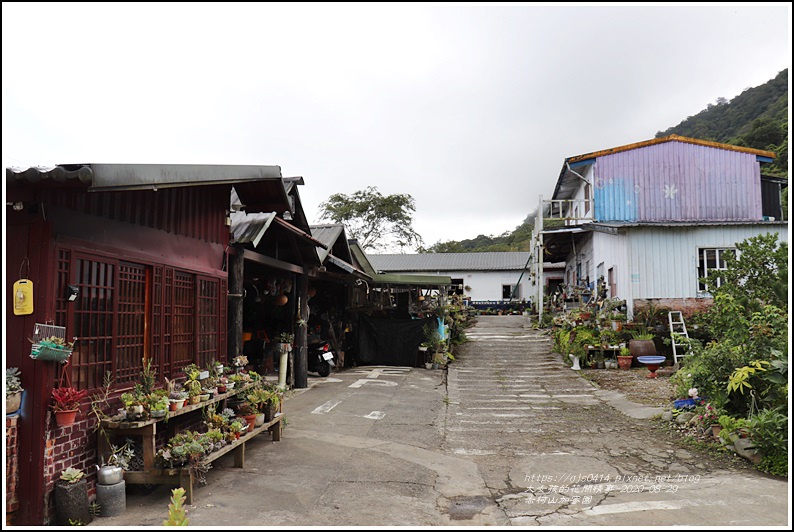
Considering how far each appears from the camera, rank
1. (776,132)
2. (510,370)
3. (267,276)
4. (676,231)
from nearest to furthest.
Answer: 1. (267,276)
2. (510,370)
3. (676,231)
4. (776,132)

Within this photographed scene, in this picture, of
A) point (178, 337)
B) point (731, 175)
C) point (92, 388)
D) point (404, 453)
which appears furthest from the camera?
point (731, 175)

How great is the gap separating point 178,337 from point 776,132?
35.3 m

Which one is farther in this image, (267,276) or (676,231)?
(676,231)

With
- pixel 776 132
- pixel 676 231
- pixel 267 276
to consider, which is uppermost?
pixel 776 132

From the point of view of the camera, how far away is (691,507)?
497cm

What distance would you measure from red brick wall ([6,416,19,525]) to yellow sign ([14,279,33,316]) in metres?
0.80

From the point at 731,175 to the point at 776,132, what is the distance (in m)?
16.8

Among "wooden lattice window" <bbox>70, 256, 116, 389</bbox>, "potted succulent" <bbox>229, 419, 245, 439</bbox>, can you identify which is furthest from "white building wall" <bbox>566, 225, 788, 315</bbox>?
"wooden lattice window" <bbox>70, 256, 116, 389</bbox>

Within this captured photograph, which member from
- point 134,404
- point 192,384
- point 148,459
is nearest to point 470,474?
point 192,384

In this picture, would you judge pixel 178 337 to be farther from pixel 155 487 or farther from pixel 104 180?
pixel 104 180

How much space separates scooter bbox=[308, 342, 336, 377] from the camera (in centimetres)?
1359

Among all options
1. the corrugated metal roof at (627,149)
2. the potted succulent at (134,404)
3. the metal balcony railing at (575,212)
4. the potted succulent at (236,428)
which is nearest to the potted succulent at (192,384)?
the potted succulent at (236,428)

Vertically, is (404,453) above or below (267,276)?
below

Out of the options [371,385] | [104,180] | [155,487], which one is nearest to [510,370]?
[371,385]
